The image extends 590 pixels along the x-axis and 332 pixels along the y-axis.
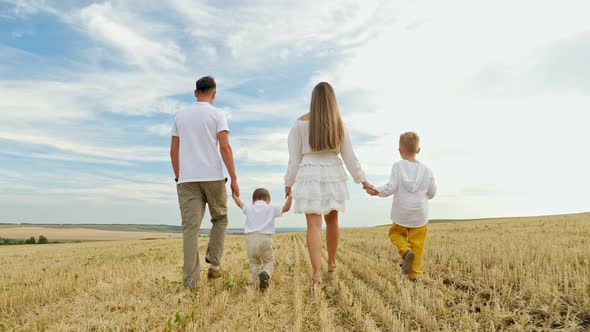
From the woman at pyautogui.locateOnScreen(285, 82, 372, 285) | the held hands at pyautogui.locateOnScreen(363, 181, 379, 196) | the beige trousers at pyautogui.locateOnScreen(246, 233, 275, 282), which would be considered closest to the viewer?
the woman at pyautogui.locateOnScreen(285, 82, 372, 285)

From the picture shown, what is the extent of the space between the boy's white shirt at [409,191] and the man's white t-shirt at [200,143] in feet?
8.21

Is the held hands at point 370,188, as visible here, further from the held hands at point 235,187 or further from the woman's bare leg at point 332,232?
the held hands at point 235,187

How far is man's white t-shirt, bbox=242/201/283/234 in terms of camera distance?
5570 mm

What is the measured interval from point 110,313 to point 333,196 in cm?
305

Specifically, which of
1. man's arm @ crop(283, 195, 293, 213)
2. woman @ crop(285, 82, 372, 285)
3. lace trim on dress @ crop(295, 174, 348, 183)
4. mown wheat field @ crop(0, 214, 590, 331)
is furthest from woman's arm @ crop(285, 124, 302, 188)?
mown wheat field @ crop(0, 214, 590, 331)

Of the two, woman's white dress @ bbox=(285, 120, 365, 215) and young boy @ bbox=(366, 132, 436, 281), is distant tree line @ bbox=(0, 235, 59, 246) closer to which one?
woman's white dress @ bbox=(285, 120, 365, 215)

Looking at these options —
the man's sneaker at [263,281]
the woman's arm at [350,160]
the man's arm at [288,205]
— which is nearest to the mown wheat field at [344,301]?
the man's sneaker at [263,281]

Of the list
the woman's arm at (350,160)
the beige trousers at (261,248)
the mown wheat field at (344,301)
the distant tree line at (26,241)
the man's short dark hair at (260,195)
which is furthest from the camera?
the distant tree line at (26,241)

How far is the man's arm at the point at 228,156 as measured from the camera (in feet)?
18.0

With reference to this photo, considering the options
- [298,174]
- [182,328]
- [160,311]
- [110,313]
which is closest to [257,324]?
[182,328]

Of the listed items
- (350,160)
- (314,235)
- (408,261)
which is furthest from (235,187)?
(408,261)

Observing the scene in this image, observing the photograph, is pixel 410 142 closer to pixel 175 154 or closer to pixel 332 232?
pixel 332 232

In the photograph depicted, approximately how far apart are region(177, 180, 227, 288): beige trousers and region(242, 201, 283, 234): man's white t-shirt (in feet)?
1.45

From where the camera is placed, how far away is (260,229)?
5539 mm
